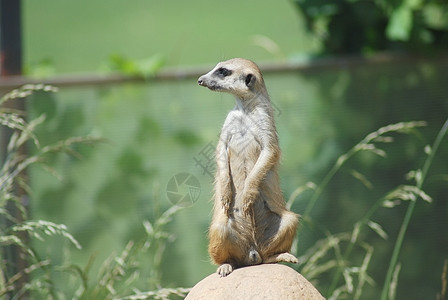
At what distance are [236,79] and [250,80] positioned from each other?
0.07 meters

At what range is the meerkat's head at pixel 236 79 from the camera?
3.18 meters

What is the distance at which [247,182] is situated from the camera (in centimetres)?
309

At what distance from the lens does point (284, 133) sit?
5.43 m

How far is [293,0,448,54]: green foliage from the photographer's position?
554 centimetres

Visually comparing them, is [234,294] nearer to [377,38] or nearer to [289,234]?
[289,234]

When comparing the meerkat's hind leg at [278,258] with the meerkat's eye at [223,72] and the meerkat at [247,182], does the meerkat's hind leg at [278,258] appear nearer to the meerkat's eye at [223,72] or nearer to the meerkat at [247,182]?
the meerkat at [247,182]

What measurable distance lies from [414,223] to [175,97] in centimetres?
222

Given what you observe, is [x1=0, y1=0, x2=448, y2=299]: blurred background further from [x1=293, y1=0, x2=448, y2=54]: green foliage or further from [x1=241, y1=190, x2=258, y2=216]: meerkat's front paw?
[x1=241, y1=190, x2=258, y2=216]: meerkat's front paw

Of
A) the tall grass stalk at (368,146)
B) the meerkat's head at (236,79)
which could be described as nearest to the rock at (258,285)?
the meerkat's head at (236,79)

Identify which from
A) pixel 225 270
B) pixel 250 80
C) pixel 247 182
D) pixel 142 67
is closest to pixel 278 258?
pixel 225 270

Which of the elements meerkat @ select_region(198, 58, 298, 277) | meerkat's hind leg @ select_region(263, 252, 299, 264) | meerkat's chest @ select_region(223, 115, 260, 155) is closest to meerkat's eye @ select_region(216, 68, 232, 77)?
meerkat @ select_region(198, 58, 298, 277)

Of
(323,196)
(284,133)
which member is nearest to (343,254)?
(323,196)

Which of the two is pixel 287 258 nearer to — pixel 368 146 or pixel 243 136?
pixel 243 136

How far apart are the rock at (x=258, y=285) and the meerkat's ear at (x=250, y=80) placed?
2.85 feet
